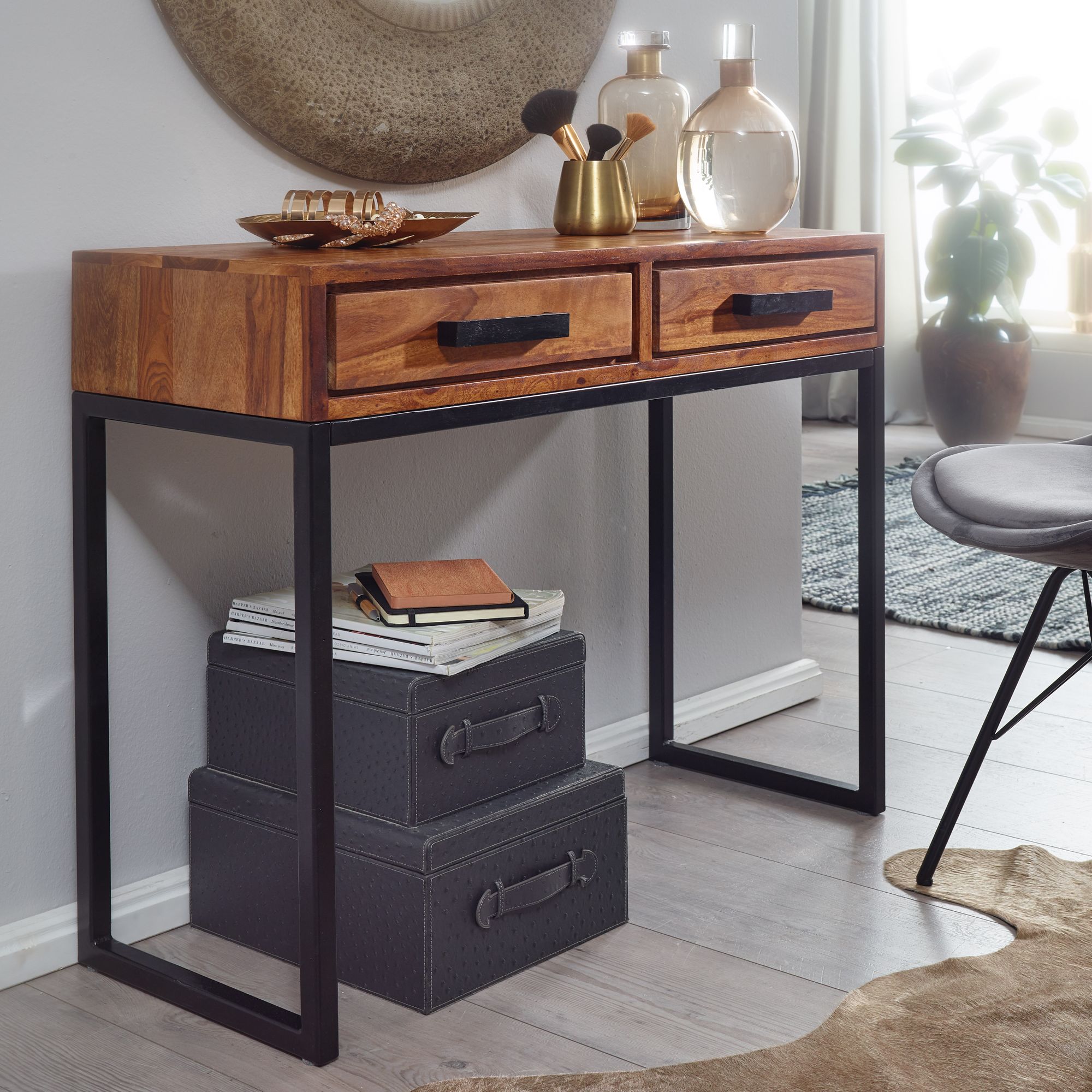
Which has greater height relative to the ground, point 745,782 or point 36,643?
point 36,643

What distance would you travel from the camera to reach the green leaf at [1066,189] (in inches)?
194

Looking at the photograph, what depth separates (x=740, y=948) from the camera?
170cm

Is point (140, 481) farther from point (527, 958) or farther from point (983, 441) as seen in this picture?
point (983, 441)

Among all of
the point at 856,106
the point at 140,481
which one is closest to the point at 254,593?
the point at 140,481

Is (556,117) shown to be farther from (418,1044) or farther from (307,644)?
(418,1044)

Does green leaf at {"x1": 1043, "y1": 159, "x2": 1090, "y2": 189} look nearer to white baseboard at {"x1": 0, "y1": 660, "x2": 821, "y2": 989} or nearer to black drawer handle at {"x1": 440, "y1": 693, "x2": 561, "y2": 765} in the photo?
white baseboard at {"x1": 0, "y1": 660, "x2": 821, "y2": 989}

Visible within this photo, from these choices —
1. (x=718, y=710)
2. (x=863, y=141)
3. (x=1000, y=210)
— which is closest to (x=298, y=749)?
(x=718, y=710)

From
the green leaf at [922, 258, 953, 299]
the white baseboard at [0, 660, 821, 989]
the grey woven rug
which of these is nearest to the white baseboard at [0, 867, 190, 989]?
the white baseboard at [0, 660, 821, 989]

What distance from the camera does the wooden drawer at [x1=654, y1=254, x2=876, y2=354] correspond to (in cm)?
166

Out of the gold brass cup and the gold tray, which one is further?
the gold brass cup

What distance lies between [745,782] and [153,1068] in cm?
108

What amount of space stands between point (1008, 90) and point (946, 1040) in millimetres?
4289

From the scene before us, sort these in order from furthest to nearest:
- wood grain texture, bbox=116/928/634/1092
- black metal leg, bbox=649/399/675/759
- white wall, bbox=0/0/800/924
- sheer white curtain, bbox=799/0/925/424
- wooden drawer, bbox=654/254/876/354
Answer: sheer white curtain, bbox=799/0/925/424 → black metal leg, bbox=649/399/675/759 → wooden drawer, bbox=654/254/876/354 → white wall, bbox=0/0/800/924 → wood grain texture, bbox=116/928/634/1092

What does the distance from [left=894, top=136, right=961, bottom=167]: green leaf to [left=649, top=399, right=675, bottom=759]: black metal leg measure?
10.5 ft
